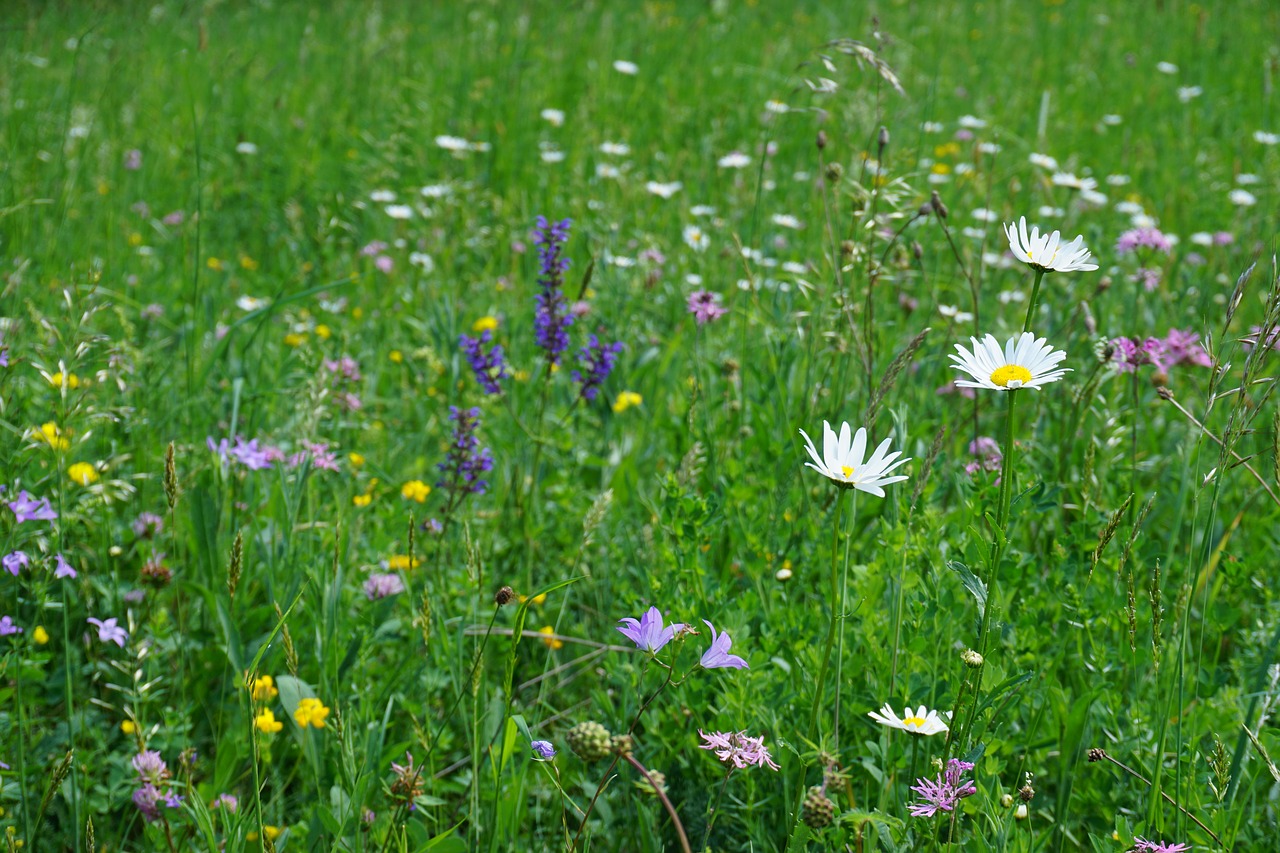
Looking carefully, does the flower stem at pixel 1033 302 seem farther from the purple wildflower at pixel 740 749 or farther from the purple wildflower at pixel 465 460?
the purple wildflower at pixel 465 460

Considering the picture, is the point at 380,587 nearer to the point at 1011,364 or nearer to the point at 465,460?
the point at 465,460

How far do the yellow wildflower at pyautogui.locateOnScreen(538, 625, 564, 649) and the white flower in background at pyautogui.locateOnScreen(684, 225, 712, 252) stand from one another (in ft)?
6.25

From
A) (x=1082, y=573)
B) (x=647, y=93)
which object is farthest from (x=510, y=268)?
(x=1082, y=573)

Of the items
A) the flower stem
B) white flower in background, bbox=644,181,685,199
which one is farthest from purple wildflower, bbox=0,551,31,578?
white flower in background, bbox=644,181,685,199

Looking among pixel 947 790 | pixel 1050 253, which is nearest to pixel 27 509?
pixel 947 790

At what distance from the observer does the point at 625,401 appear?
Result: 2600 mm

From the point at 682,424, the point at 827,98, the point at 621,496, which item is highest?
the point at 827,98

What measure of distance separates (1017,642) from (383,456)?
1.58 m

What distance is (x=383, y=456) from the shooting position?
2.48 meters

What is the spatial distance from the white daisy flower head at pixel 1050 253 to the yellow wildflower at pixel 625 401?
1.41 meters

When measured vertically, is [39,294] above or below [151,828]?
above

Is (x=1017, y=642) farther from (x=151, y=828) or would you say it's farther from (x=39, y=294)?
(x=39, y=294)

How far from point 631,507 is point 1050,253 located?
4.32 ft

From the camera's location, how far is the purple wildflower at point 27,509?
1.61m
